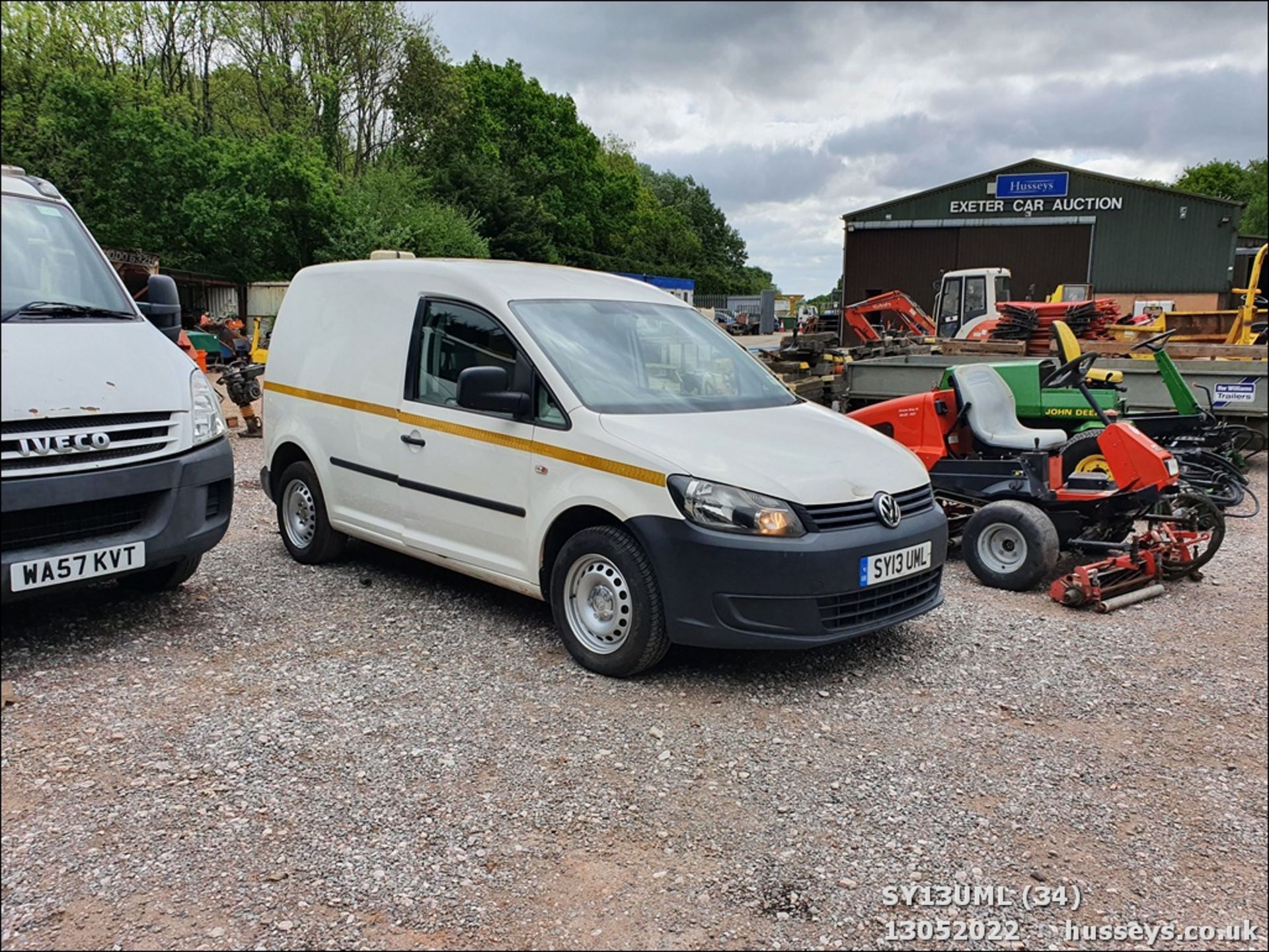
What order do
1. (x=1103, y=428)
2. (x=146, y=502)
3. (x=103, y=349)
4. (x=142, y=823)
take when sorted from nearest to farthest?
(x=142, y=823)
(x=103, y=349)
(x=146, y=502)
(x=1103, y=428)

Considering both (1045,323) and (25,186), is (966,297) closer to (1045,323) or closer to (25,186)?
(1045,323)

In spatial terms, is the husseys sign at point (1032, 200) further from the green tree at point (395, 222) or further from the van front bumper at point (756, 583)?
the van front bumper at point (756, 583)

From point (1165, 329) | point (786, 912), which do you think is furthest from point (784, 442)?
point (1165, 329)

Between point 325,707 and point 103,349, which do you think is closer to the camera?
point 103,349

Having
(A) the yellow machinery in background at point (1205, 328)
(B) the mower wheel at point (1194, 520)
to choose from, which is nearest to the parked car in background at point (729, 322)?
(A) the yellow machinery in background at point (1205, 328)

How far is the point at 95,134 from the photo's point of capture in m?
2.55

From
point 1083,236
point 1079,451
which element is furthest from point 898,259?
point 1079,451

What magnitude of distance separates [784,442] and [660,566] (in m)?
0.85

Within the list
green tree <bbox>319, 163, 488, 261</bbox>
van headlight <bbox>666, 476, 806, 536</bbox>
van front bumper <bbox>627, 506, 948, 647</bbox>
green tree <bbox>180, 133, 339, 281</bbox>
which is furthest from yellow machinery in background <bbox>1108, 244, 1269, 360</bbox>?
green tree <bbox>319, 163, 488, 261</bbox>

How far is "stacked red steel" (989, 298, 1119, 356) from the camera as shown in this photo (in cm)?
1397

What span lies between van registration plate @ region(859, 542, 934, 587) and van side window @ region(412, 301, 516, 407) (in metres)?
1.98

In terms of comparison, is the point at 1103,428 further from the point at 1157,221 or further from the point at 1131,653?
the point at 1157,221

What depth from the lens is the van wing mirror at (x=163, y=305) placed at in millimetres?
3939

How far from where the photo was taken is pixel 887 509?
13.8 ft
